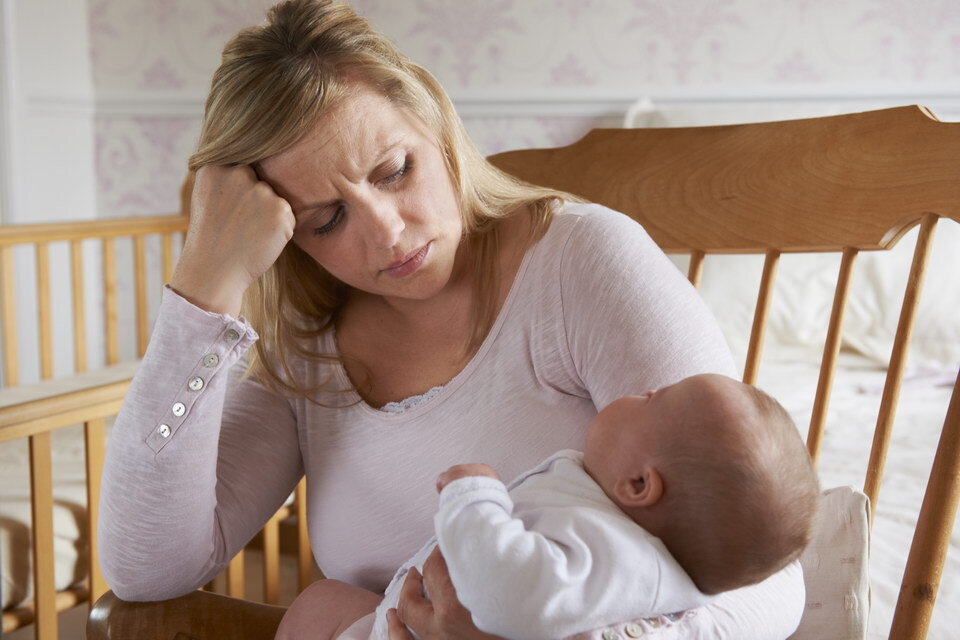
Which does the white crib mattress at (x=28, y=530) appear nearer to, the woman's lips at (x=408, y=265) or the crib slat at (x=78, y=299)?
the crib slat at (x=78, y=299)

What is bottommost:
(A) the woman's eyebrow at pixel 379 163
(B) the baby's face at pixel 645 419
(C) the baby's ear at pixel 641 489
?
(C) the baby's ear at pixel 641 489

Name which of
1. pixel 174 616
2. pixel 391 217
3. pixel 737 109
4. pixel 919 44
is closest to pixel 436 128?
pixel 391 217

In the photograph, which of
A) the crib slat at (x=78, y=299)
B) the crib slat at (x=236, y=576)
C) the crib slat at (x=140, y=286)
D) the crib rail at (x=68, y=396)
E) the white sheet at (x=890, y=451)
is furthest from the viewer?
the crib slat at (x=140, y=286)

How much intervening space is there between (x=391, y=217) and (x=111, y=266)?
177 cm

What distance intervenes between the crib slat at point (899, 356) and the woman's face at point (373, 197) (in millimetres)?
468

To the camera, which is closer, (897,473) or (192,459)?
(192,459)

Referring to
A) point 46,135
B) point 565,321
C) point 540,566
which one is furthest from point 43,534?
point 46,135

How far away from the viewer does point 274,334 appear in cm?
116

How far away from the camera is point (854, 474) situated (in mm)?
1604

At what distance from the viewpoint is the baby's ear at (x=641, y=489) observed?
731mm

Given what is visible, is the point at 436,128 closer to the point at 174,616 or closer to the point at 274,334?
the point at 274,334

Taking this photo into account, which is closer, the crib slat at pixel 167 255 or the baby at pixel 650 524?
the baby at pixel 650 524

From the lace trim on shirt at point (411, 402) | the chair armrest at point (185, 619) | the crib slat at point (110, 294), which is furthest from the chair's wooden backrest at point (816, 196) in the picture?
the crib slat at point (110, 294)

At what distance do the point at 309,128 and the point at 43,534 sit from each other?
0.77 m
